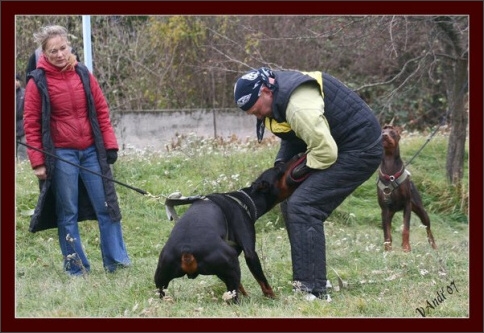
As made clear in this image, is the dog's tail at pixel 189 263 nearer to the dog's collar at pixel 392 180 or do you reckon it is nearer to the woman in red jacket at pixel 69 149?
the woman in red jacket at pixel 69 149

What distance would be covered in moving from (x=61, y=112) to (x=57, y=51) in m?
0.48

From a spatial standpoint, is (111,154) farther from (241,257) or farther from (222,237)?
(222,237)

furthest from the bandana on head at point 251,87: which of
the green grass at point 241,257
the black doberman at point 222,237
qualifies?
the green grass at point 241,257

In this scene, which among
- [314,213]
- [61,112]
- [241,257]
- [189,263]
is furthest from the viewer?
[241,257]

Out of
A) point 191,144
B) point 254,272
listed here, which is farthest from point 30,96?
point 191,144

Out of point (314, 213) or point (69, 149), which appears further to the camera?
point (69, 149)

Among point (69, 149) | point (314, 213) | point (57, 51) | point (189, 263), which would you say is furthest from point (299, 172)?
point (57, 51)

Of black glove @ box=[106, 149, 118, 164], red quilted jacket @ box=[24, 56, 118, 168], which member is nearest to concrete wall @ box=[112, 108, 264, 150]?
black glove @ box=[106, 149, 118, 164]

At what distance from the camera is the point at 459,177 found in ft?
37.0

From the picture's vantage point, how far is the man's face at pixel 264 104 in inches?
211

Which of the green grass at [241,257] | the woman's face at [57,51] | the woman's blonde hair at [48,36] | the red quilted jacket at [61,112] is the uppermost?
the woman's blonde hair at [48,36]

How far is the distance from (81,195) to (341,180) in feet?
7.78

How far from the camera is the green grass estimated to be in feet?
17.2

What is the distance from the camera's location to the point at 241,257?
7.30m
